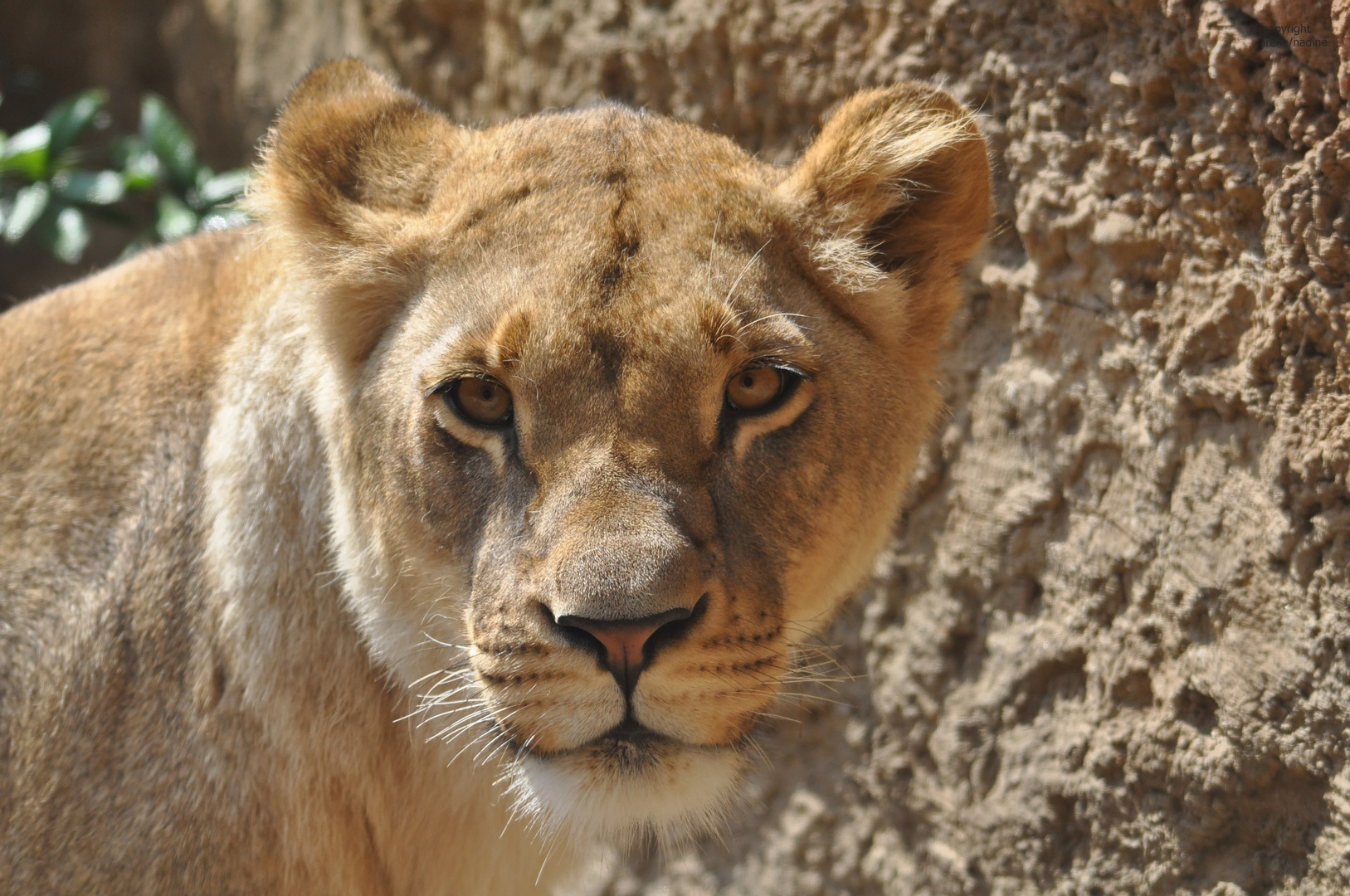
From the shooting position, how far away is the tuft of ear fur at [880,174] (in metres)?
2.63

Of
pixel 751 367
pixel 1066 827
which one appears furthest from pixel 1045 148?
pixel 1066 827

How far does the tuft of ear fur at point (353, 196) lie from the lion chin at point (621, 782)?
0.98 m

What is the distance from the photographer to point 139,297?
3020 mm

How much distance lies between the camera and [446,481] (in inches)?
94.8

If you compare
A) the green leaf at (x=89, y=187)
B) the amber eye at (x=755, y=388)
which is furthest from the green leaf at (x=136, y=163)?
the amber eye at (x=755, y=388)

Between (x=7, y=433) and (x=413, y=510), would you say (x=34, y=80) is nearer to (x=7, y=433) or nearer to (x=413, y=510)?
(x=7, y=433)

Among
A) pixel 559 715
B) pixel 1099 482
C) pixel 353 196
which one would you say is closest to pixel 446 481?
pixel 559 715

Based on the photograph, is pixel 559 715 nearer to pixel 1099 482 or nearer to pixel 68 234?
pixel 1099 482

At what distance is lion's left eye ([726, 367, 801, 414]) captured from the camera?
7.85 ft

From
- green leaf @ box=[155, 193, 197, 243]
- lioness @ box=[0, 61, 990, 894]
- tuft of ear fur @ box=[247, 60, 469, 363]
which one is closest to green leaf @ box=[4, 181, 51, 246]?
green leaf @ box=[155, 193, 197, 243]

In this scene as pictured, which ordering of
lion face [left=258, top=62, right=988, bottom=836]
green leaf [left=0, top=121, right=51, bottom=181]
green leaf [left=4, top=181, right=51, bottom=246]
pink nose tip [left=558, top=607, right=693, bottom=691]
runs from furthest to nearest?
1. green leaf [left=0, top=121, right=51, bottom=181]
2. green leaf [left=4, top=181, right=51, bottom=246]
3. lion face [left=258, top=62, right=988, bottom=836]
4. pink nose tip [left=558, top=607, right=693, bottom=691]

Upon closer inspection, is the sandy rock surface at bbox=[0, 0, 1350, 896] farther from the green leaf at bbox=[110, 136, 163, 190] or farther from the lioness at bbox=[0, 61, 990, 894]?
the green leaf at bbox=[110, 136, 163, 190]

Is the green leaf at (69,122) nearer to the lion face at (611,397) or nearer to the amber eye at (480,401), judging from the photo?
the lion face at (611,397)

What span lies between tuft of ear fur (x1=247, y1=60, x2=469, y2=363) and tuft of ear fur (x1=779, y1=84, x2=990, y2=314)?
2.68ft
